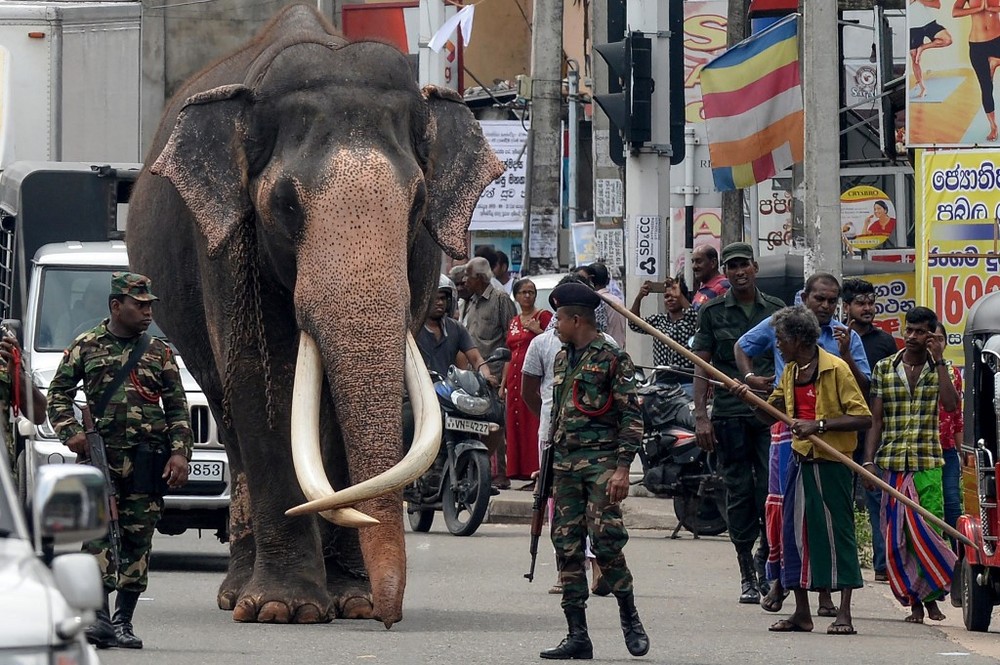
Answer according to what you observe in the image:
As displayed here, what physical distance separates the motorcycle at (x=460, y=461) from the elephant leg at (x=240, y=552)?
4602 millimetres

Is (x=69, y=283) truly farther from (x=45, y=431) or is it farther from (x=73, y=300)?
(x=45, y=431)

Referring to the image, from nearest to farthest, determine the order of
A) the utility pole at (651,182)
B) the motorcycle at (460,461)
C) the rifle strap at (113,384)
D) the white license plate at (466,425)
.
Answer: the rifle strap at (113,384) → the motorcycle at (460,461) → the white license plate at (466,425) → the utility pole at (651,182)

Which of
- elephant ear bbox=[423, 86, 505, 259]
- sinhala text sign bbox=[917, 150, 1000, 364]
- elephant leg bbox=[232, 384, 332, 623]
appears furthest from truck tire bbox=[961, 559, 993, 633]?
sinhala text sign bbox=[917, 150, 1000, 364]

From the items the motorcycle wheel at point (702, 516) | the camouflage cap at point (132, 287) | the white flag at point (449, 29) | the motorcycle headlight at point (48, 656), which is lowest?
the motorcycle wheel at point (702, 516)

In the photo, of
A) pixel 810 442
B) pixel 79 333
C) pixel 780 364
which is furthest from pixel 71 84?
pixel 810 442

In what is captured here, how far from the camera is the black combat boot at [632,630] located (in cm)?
973

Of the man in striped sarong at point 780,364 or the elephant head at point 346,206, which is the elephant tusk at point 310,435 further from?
the man in striped sarong at point 780,364

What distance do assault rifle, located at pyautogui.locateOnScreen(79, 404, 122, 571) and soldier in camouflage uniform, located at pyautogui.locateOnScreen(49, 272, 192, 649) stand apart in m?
0.03

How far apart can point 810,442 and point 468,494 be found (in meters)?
5.38

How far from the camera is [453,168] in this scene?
11125mm

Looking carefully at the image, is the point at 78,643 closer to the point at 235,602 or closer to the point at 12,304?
the point at 235,602

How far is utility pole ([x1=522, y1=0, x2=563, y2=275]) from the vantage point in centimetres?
2612

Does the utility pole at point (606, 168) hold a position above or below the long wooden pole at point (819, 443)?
above

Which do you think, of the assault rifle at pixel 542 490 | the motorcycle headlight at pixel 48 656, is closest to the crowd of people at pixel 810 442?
the assault rifle at pixel 542 490
